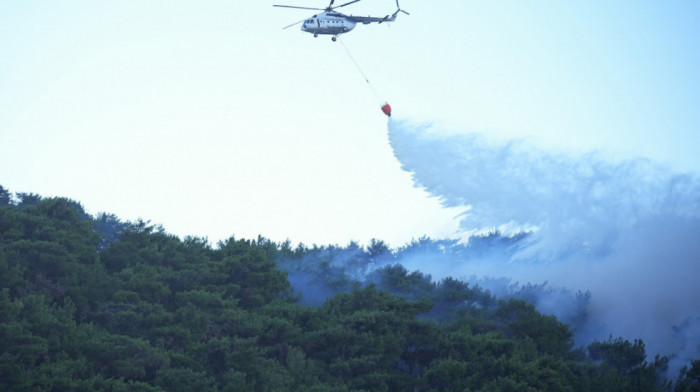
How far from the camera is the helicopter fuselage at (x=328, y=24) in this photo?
4669 cm

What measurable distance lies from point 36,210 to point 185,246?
7047mm

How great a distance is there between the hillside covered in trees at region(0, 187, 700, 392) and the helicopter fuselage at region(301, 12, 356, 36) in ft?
35.8

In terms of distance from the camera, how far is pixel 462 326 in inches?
1585

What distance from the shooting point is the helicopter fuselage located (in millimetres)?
46688

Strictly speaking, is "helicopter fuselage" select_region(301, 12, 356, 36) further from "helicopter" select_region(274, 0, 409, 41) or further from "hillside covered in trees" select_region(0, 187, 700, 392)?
"hillside covered in trees" select_region(0, 187, 700, 392)

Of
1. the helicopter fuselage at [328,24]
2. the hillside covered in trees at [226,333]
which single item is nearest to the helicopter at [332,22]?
the helicopter fuselage at [328,24]

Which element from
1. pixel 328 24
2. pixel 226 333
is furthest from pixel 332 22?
pixel 226 333

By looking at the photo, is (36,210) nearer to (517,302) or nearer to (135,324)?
(135,324)

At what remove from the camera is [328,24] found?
4681cm

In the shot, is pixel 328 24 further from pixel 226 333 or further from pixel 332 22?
pixel 226 333

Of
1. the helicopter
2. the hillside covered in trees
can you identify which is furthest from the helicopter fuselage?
the hillside covered in trees

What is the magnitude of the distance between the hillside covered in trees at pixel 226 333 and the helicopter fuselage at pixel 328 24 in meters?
10.9

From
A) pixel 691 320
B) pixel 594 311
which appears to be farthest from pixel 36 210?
pixel 691 320

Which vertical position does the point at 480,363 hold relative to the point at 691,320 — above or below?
below
